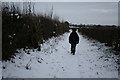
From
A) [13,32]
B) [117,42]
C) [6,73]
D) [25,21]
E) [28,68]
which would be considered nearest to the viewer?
[6,73]

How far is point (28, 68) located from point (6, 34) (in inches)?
71.8

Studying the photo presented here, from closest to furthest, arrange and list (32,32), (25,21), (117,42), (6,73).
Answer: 1. (6,73)
2. (25,21)
3. (32,32)
4. (117,42)

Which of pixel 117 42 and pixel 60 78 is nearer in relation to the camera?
pixel 60 78

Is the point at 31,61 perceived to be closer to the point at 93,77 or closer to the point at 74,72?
the point at 74,72

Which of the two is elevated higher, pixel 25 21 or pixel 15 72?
→ pixel 25 21

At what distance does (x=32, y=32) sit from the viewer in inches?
534

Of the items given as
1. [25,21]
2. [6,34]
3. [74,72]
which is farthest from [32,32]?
[74,72]

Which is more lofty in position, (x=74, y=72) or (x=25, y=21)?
(x=25, y=21)

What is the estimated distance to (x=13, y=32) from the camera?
10.1 m

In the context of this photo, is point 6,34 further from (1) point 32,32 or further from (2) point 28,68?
(1) point 32,32

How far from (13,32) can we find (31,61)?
171 cm

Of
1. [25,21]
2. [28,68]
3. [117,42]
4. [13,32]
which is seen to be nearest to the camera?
[28,68]

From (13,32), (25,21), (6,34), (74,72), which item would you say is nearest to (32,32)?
(25,21)

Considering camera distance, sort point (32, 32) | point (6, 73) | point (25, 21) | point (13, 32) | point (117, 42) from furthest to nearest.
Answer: point (117, 42) < point (32, 32) < point (25, 21) < point (13, 32) < point (6, 73)
